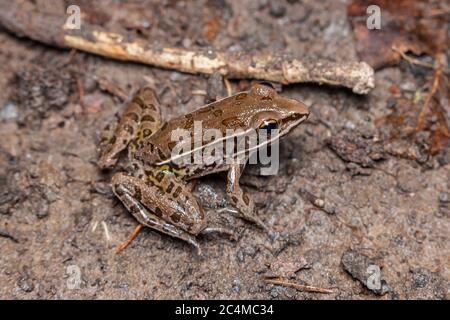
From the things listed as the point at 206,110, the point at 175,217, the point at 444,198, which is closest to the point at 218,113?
the point at 206,110

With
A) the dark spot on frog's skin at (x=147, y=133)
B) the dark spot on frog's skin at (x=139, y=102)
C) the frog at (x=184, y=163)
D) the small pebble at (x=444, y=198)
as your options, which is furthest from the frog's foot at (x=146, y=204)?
the small pebble at (x=444, y=198)

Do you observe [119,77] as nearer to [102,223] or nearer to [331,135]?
[102,223]

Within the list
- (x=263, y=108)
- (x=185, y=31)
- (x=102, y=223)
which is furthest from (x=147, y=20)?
(x=102, y=223)

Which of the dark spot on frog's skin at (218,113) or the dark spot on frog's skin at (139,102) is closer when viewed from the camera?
the dark spot on frog's skin at (218,113)

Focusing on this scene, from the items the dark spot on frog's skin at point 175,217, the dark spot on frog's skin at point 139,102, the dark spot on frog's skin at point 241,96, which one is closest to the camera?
the dark spot on frog's skin at point 175,217

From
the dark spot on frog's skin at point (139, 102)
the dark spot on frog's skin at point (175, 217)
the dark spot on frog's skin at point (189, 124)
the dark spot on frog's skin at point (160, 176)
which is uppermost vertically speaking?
the dark spot on frog's skin at point (139, 102)

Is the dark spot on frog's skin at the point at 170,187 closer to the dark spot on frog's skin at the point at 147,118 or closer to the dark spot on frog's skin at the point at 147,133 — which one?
the dark spot on frog's skin at the point at 147,133

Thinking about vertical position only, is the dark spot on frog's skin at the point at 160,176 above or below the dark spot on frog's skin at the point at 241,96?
below

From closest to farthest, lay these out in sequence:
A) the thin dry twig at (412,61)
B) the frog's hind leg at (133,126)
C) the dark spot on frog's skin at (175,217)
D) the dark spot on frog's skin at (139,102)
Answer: the dark spot on frog's skin at (175,217), the frog's hind leg at (133,126), the dark spot on frog's skin at (139,102), the thin dry twig at (412,61)

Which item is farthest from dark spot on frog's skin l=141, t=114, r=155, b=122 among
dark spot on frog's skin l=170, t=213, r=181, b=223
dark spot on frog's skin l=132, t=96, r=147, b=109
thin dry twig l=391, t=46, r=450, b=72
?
thin dry twig l=391, t=46, r=450, b=72
